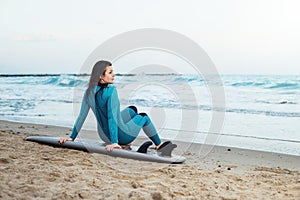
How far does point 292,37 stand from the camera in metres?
13.9

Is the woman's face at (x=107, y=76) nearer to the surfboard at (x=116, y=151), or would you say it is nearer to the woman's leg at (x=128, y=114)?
the woman's leg at (x=128, y=114)

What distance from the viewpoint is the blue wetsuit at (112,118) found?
411cm

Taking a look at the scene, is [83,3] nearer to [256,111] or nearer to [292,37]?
[256,111]

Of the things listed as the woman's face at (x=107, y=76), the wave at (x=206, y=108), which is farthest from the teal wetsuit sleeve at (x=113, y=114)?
the wave at (x=206, y=108)

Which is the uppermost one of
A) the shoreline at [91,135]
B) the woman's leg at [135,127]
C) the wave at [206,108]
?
the wave at [206,108]

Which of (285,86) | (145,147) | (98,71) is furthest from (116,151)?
(285,86)

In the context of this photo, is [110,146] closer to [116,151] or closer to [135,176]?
[116,151]

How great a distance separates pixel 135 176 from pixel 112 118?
3.05 ft

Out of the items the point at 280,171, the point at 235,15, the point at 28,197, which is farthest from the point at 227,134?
the point at 235,15

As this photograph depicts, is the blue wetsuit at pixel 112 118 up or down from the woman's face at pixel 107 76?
down

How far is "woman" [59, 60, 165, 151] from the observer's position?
13.5 ft

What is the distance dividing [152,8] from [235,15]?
351 centimetres

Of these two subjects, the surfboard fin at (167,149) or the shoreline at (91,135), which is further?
the shoreline at (91,135)

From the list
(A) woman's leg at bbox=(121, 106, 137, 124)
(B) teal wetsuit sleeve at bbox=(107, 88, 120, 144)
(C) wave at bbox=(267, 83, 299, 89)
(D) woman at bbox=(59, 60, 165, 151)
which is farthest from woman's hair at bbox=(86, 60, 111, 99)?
(C) wave at bbox=(267, 83, 299, 89)
